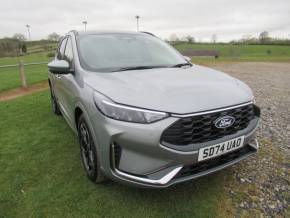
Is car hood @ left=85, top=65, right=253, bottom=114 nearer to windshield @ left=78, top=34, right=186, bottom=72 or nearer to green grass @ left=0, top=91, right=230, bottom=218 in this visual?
windshield @ left=78, top=34, right=186, bottom=72

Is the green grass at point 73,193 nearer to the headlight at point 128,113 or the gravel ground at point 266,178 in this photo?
the gravel ground at point 266,178

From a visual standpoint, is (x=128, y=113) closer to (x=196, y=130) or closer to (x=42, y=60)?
(x=196, y=130)

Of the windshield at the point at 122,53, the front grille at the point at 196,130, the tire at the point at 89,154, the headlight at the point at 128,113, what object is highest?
the windshield at the point at 122,53

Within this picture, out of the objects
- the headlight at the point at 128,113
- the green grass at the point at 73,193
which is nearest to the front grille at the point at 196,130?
the headlight at the point at 128,113

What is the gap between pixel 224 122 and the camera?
7.01 feet

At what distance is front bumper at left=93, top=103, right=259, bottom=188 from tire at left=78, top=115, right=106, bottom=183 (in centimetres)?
26

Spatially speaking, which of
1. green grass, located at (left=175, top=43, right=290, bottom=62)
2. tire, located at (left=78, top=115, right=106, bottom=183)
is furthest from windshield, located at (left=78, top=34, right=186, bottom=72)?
green grass, located at (left=175, top=43, right=290, bottom=62)

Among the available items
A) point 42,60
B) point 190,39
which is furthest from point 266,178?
point 190,39

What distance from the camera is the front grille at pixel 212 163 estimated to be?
2.12 m

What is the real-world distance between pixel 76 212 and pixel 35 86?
8943mm

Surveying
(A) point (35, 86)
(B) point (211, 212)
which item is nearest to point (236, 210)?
(B) point (211, 212)

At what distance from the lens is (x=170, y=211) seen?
91.1 inches

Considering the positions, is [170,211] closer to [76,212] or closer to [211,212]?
[211,212]

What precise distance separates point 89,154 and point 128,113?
0.96 m
